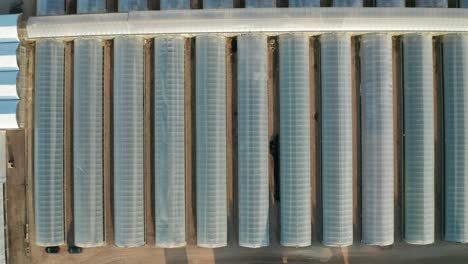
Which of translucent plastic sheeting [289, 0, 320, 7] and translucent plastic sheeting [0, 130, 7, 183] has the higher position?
translucent plastic sheeting [289, 0, 320, 7]

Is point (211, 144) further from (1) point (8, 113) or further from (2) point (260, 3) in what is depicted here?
(1) point (8, 113)

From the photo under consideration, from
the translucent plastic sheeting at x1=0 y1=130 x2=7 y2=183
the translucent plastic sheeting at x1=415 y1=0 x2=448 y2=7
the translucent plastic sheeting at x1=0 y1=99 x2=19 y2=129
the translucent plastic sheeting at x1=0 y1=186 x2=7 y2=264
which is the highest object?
the translucent plastic sheeting at x1=415 y1=0 x2=448 y2=7

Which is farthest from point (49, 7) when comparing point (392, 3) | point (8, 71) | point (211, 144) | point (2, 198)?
point (392, 3)

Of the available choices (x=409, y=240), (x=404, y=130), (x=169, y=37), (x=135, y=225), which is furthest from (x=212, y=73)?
(x=409, y=240)

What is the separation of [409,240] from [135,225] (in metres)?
17.5

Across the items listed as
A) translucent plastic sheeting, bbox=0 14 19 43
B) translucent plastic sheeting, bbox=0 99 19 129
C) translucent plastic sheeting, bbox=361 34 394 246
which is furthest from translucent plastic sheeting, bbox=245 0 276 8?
translucent plastic sheeting, bbox=0 99 19 129

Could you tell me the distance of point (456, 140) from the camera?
24.0 m

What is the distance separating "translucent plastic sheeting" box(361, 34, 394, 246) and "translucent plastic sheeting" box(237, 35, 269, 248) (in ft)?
21.0

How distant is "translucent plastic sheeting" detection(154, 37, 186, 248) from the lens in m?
24.1

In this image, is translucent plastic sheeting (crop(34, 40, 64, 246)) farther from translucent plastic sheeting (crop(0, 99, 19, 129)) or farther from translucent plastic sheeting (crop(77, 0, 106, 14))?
translucent plastic sheeting (crop(77, 0, 106, 14))

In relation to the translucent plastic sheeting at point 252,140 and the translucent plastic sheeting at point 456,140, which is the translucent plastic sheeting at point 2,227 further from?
the translucent plastic sheeting at point 456,140

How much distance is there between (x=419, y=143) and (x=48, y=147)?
23.7 metres

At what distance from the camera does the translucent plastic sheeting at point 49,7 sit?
24.5m

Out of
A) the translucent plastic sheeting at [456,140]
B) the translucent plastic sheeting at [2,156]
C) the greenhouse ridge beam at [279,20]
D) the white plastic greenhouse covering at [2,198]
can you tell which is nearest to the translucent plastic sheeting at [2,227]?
the white plastic greenhouse covering at [2,198]
